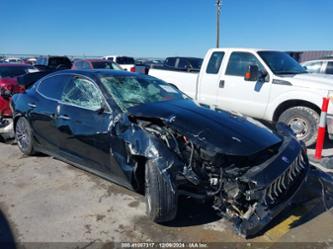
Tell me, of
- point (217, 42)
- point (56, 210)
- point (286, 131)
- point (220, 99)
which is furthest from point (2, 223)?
point (217, 42)

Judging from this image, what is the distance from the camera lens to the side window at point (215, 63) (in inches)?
287

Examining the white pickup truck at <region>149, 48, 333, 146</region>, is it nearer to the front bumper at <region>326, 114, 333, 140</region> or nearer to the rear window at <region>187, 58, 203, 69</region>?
the front bumper at <region>326, 114, 333, 140</region>

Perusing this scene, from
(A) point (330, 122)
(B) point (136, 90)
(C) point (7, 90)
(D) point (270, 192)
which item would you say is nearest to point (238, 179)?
(D) point (270, 192)

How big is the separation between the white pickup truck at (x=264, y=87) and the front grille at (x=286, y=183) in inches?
101

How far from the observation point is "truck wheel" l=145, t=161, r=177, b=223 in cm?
312

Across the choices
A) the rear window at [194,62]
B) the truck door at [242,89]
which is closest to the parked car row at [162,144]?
the truck door at [242,89]

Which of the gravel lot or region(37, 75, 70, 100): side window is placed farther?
region(37, 75, 70, 100): side window

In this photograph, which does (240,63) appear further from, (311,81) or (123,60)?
(123,60)

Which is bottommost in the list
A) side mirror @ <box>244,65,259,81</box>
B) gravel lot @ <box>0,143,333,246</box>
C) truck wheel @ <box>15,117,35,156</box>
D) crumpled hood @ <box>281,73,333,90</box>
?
gravel lot @ <box>0,143,333,246</box>

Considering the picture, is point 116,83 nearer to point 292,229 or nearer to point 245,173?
point 245,173

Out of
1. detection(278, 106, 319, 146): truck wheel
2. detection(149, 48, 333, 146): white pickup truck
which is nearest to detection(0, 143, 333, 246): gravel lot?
detection(278, 106, 319, 146): truck wheel

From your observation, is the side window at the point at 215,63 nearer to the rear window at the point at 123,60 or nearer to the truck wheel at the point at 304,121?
the truck wheel at the point at 304,121

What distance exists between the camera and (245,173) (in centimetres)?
295

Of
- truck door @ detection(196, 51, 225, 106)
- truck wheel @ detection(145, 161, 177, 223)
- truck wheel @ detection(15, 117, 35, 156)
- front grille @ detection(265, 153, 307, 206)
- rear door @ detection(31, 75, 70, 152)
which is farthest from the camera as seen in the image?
truck door @ detection(196, 51, 225, 106)
